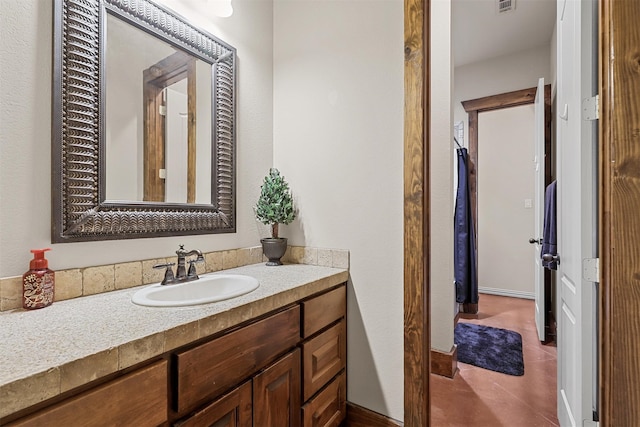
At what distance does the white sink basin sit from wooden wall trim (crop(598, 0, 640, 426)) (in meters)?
1.25

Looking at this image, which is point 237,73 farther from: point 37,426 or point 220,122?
point 37,426

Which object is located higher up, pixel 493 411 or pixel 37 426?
pixel 37 426

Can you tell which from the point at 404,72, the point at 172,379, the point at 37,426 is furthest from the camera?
the point at 404,72

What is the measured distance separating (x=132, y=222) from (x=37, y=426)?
0.80 meters

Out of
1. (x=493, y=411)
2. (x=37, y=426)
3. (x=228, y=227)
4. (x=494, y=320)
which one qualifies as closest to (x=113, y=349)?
(x=37, y=426)

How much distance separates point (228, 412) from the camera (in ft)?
3.14

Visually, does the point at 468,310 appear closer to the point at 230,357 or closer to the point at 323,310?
the point at 323,310

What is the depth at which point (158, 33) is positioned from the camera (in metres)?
1.37

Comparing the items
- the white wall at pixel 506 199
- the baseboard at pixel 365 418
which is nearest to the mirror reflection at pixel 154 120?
the baseboard at pixel 365 418

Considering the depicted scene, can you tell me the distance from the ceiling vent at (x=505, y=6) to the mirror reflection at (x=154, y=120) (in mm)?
2721

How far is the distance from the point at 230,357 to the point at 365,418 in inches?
38.7

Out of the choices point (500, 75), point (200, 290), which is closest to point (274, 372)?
point (200, 290)

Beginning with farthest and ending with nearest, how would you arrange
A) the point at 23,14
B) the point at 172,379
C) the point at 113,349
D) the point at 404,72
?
1. the point at 404,72
2. the point at 23,14
3. the point at 172,379
4. the point at 113,349

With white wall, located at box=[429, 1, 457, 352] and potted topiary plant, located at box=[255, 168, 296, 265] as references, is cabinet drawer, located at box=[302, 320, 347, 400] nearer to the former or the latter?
potted topiary plant, located at box=[255, 168, 296, 265]
